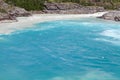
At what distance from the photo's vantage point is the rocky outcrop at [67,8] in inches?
4048

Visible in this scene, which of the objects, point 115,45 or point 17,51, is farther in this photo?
point 115,45

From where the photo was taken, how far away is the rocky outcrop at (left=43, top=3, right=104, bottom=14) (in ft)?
337

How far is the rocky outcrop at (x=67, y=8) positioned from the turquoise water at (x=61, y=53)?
3019cm

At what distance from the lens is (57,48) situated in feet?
174

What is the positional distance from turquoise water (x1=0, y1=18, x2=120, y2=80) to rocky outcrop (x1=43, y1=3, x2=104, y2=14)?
30.2m

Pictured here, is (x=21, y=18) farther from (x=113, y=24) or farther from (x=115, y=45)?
(x=115, y=45)

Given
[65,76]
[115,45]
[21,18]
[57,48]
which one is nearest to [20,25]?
[21,18]

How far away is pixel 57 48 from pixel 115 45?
11.1 metres

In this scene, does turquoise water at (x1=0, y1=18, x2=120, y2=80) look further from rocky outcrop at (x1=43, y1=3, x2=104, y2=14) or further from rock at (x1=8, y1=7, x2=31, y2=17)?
rocky outcrop at (x1=43, y1=3, x2=104, y2=14)

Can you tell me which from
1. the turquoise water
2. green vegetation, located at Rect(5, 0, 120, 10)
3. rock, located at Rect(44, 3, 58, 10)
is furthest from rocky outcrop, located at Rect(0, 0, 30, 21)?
rock, located at Rect(44, 3, 58, 10)

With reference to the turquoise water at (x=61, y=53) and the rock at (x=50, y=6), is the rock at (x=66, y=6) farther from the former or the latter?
the turquoise water at (x=61, y=53)

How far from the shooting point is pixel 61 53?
5012 centimetres

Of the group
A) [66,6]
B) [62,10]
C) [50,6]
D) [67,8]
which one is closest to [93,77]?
[62,10]

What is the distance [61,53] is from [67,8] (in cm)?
5704
